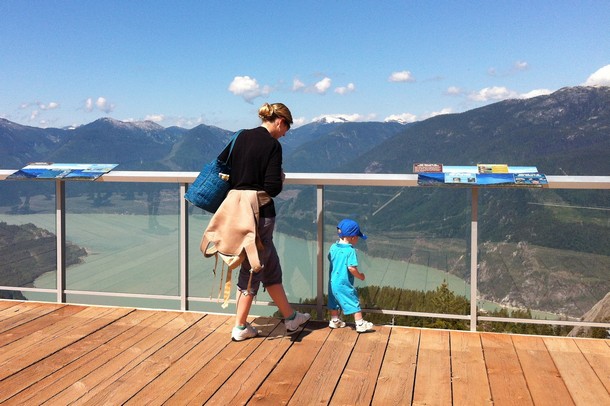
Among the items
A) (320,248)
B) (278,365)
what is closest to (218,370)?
(278,365)

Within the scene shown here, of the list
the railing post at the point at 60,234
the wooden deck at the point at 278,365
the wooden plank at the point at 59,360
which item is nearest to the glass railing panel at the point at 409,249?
the wooden deck at the point at 278,365

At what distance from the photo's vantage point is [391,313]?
13.3 feet

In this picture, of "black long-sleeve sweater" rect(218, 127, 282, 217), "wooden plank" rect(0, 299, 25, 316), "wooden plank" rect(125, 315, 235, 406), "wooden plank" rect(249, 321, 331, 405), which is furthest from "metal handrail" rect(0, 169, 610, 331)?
"wooden plank" rect(125, 315, 235, 406)

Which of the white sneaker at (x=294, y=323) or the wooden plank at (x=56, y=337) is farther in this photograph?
the white sneaker at (x=294, y=323)

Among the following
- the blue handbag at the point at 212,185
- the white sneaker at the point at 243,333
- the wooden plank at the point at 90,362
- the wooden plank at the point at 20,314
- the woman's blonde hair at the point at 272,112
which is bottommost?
the wooden plank at the point at 90,362

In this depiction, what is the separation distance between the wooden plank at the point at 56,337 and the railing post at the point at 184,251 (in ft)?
1.33

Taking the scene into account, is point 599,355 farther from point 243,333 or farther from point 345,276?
point 243,333

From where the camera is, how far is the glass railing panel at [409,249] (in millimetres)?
3936

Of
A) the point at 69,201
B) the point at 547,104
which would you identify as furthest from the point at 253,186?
the point at 547,104

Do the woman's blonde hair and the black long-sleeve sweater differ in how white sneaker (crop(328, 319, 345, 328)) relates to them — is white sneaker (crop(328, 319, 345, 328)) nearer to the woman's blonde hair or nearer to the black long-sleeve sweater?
the black long-sleeve sweater

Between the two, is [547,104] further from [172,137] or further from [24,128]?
[24,128]

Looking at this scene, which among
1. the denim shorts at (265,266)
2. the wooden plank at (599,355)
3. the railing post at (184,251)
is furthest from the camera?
the railing post at (184,251)

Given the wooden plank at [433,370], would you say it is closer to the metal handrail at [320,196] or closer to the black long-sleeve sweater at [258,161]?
the metal handrail at [320,196]

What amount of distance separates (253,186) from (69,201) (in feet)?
5.93
